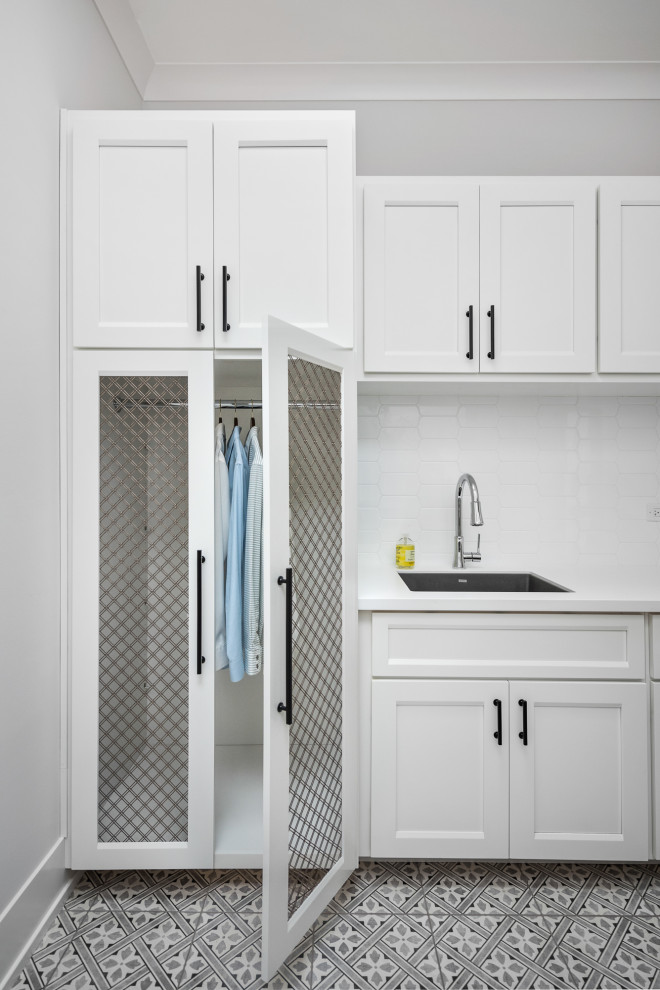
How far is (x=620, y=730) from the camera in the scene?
181cm

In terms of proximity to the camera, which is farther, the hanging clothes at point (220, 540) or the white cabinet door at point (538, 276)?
the white cabinet door at point (538, 276)

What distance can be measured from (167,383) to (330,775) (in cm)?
135

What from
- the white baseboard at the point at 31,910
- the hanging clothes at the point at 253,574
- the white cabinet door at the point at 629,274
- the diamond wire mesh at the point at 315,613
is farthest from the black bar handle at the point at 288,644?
the white cabinet door at the point at 629,274

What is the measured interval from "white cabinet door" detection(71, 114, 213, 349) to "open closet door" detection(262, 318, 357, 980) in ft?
1.37

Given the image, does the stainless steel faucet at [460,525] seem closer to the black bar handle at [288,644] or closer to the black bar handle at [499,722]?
the black bar handle at [499,722]

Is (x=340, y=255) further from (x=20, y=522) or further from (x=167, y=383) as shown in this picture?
(x=20, y=522)

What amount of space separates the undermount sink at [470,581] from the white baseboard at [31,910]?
4.99 ft

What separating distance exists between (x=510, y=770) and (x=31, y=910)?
1.46m

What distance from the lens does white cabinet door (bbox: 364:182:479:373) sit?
6.60 feet

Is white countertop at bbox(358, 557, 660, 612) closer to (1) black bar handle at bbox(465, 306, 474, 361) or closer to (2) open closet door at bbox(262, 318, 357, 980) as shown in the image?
(2) open closet door at bbox(262, 318, 357, 980)

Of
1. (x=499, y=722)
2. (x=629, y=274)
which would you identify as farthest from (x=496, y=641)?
(x=629, y=274)

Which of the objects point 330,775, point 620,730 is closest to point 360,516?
point 330,775

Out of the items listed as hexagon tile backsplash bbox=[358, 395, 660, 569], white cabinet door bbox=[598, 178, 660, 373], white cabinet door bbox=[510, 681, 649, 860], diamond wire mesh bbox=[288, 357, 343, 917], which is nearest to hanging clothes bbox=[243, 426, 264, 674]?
diamond wire mesh bbox=[288, 357, 343, 917]

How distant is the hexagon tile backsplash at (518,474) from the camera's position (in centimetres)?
244
